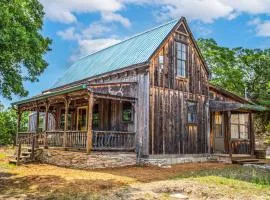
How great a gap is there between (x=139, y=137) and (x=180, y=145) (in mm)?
2624

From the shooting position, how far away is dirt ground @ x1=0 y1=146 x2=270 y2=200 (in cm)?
920

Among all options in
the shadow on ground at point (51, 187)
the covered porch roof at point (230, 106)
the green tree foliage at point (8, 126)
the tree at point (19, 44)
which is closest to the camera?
the shadow on ground at point (51, 187)

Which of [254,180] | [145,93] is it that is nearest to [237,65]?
[145,93]

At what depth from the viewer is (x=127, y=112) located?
58.4 ft

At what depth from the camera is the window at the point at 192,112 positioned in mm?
18719

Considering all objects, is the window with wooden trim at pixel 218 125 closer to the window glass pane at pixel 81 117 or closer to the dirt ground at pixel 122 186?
the dirt ground at pixel 122 186

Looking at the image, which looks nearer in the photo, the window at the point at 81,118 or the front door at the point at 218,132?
the window at the point at 81,118

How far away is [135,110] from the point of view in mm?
16906

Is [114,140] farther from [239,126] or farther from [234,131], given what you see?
[239,126]

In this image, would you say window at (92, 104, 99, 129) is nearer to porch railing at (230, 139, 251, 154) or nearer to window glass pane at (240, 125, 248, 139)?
porch railing at (230, 139, 251, 154)

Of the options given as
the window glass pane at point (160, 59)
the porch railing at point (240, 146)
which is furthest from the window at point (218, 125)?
the window glass pane at point (160, 59)

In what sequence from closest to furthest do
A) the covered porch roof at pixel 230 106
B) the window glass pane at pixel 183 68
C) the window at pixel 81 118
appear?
Answer: the covered porch roof at pixel 230 106 → the window glass pane at pixel 183 68 → the window at pixel 81 118

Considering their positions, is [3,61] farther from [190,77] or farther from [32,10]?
[190,77]

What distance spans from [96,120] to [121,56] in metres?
4.30
